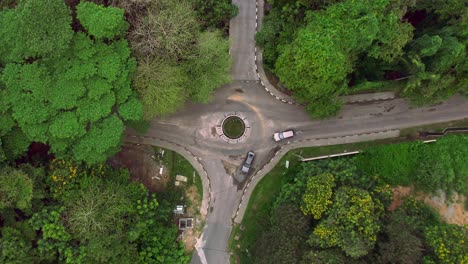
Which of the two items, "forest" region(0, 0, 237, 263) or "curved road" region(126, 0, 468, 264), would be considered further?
"curved road" region(126, 0, 468, 264)

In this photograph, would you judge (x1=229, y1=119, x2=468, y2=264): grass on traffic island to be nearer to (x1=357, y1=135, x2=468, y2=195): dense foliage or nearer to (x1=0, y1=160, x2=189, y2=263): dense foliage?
(x1=357, y1=135, x2=468, y2=195): dense foliage

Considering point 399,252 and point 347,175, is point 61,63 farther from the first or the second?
point 399,252

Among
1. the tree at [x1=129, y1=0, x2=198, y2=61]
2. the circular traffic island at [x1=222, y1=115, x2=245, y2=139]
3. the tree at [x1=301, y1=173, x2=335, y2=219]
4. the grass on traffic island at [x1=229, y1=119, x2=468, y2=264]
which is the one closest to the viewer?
the tree at [x1=301, y1=173, x2=335, y2=219]

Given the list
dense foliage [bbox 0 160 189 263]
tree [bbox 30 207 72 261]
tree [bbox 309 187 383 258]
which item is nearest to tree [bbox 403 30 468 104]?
tree [bbox 309 187 383 258]

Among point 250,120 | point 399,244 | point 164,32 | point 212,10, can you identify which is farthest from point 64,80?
point 399,244

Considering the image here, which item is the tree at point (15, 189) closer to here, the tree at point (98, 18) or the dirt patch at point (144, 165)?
the dirt patch at point (144, 165)

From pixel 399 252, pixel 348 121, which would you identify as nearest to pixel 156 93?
pixel 348 121
